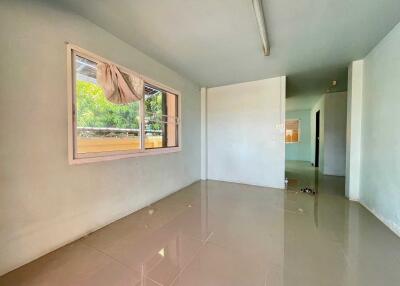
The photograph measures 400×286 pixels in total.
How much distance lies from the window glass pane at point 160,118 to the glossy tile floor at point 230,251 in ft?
4.12

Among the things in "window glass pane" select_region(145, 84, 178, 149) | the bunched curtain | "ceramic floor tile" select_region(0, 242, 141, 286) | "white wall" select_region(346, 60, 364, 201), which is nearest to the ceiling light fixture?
the bunched curtain

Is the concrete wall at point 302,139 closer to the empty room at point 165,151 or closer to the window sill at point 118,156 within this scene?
the empty room at point 165,151

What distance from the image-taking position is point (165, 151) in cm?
341

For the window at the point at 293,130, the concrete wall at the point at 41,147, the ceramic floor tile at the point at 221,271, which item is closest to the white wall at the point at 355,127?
the ceramic floor tile at the point at 221,271

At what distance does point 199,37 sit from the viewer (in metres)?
2.38

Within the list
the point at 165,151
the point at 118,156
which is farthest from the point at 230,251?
the point at 165,151

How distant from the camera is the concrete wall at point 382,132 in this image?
214cm

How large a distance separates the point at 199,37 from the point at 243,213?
105 inches

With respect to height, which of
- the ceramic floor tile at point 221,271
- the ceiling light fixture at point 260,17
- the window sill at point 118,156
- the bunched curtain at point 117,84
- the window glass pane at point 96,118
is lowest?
the ceramic floor tile at point 221,271

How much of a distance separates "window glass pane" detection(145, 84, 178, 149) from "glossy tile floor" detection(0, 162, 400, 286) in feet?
4.12

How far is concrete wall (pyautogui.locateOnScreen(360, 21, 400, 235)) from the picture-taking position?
214cm

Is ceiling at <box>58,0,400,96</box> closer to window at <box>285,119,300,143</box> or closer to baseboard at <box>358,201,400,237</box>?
baseboard at <box>358,201,400,237</box>

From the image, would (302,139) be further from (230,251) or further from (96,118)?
(96,118)

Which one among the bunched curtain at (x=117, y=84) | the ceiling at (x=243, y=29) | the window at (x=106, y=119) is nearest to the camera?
the ceiling at (x=243, y=29)
